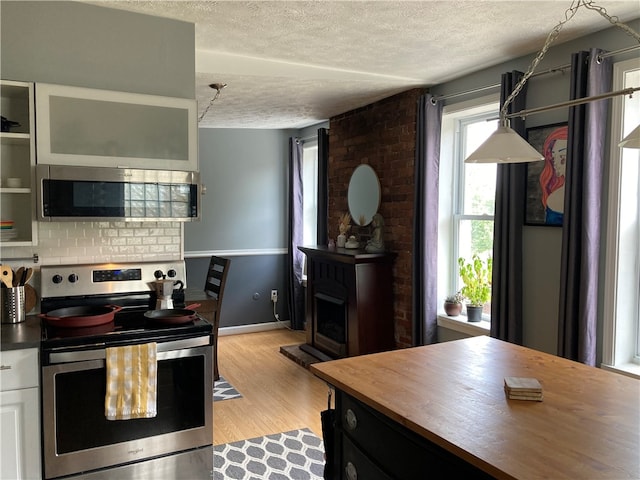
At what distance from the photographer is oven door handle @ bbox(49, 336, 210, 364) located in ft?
7.44

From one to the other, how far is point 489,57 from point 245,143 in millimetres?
3333

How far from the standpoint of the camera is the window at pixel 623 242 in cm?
277

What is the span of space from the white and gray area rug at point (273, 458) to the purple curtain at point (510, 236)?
4.58 feet

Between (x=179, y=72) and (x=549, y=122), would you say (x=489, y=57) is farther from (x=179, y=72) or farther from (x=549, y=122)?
(x=179, y=72)

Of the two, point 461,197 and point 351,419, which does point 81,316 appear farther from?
point 461,197

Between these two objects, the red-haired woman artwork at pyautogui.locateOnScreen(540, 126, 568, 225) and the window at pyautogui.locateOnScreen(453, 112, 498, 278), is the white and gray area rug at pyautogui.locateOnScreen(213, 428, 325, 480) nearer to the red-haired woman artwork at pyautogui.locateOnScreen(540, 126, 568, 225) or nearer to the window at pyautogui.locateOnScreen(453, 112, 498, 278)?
the window at pyautogui.locateOnScreen(453, 112, 498, 278)

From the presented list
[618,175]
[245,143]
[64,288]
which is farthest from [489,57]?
[245,143]

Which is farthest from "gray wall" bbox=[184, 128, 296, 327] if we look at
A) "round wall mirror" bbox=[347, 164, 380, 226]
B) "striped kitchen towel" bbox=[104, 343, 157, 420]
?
"striped kitchen towel" bbox=[104, 343, 157, 420]

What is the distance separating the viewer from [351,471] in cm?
189

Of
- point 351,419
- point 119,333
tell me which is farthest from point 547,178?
point 119,333

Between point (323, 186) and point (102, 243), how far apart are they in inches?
116

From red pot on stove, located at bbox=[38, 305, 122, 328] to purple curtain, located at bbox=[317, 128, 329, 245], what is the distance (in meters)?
3.03

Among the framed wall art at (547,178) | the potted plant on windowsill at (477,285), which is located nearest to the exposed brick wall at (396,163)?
the potted plant on windowsill at (477,285)

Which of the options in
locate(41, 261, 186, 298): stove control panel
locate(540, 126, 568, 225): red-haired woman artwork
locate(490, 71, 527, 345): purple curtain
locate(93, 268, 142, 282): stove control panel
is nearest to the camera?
locate(41, 261, 186, 298): stove control panel
